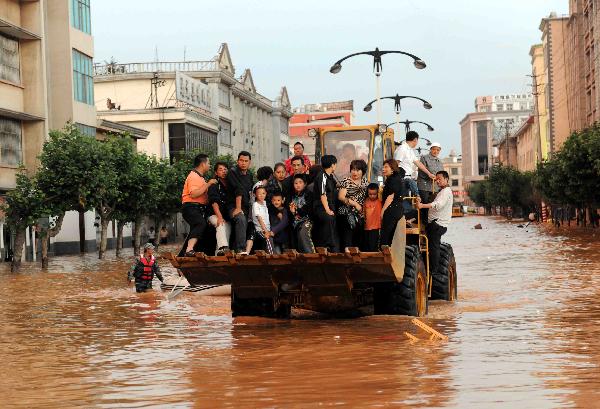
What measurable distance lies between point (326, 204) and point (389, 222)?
33.6 inches

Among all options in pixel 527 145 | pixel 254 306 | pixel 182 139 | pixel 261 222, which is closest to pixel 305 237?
pixel 261 222

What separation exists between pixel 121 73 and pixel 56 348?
260 ft

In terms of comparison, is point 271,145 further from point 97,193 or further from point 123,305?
point 123,305

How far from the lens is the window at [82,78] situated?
57.7 metres

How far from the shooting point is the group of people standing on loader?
15164 millimetres

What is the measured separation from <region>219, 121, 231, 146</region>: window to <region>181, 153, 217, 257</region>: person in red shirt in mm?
84286

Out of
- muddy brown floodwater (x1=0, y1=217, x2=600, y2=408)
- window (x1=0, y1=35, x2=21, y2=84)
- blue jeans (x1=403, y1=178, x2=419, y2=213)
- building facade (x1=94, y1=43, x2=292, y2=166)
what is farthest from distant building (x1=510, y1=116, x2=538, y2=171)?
blue jeans (x1=403, y1=178, x2=419, y2=213)

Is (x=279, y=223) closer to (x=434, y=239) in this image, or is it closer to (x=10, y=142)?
(x=434, y=239)

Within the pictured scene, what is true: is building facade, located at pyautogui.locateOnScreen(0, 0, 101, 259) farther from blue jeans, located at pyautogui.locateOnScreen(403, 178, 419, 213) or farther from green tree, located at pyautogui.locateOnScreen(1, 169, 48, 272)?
blue jeans, located at pyautogui.locateOnScreen(403, 178, 419, 213)

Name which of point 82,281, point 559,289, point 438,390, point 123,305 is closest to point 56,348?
point 438,390

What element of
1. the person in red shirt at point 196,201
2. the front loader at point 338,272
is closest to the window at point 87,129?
the front loader at point 338,272

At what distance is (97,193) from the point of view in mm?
46969

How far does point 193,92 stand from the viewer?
295 feet

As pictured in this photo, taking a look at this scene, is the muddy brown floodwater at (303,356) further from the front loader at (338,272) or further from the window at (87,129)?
Result: the window at (87,129)
